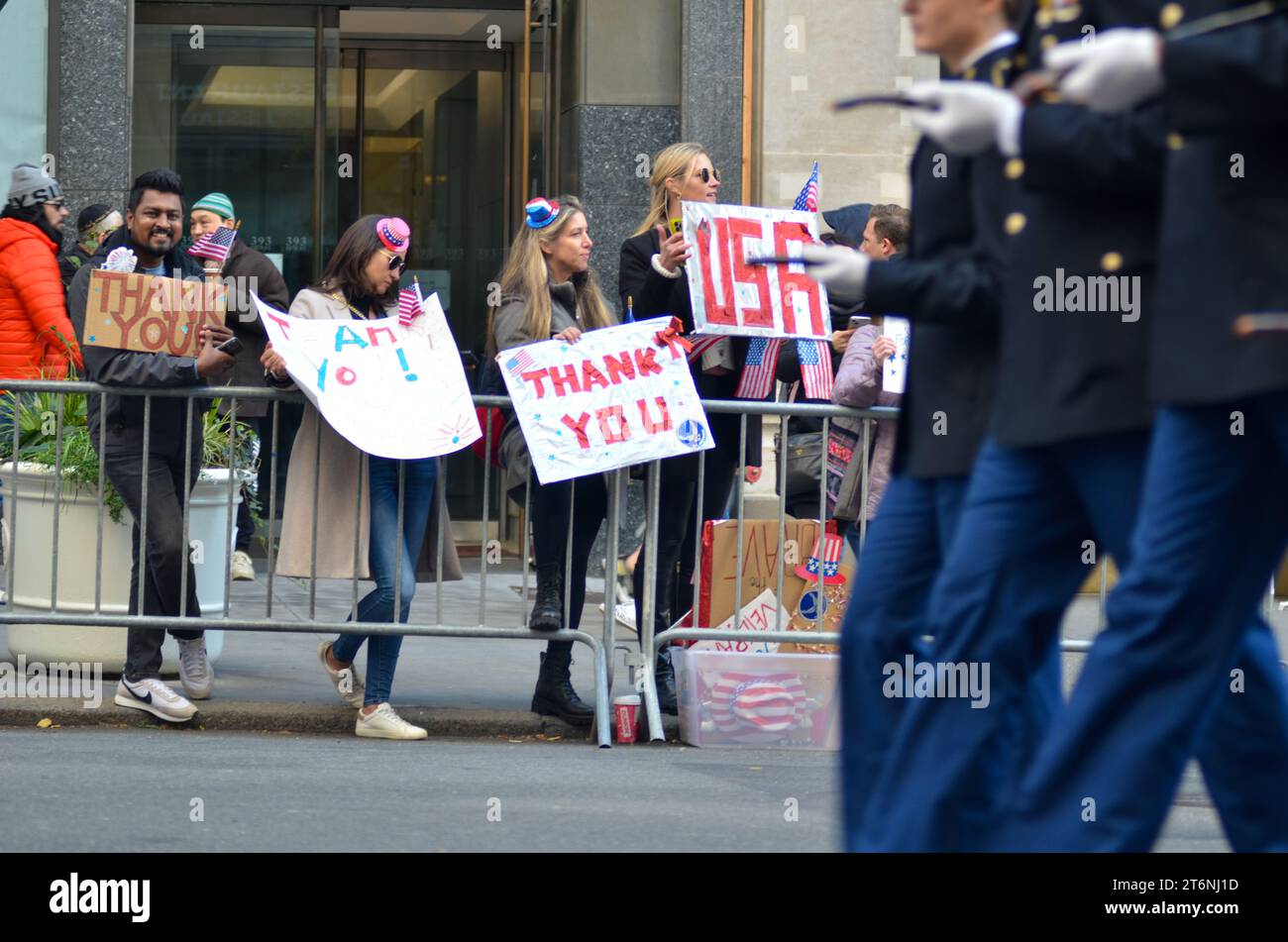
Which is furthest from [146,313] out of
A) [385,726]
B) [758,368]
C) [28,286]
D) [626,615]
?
[626,615]

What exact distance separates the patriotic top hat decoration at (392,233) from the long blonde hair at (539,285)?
1.41 ft

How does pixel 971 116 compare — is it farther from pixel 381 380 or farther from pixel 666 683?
pixel 666 683

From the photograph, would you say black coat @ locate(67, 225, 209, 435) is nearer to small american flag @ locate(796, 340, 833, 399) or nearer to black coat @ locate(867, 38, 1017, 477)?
small american flag @ locate(796, 340, 833, 399)

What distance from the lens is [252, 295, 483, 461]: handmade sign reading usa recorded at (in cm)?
742

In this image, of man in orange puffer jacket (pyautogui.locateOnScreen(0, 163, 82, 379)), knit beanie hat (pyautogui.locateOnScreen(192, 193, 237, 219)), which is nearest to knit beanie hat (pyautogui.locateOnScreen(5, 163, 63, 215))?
man in orange puffer jacket (pyautogui.locateOnScreen(0, 163, 82, 379))

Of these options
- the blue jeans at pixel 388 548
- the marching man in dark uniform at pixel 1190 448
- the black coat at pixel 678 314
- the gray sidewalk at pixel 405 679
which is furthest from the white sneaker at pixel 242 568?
the marching man in dark uniform at pixel 1190 448

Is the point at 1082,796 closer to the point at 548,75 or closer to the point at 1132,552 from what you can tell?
the point at 1132,552

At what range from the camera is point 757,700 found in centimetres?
753

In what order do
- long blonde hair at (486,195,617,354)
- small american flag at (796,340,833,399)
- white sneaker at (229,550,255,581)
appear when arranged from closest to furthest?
1. long blonde hair at (486,195,617,354)
2. small american flag at (796,340,833,399)
3. white sneaker at (229,550,255,581)

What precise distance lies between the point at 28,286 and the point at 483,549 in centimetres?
320

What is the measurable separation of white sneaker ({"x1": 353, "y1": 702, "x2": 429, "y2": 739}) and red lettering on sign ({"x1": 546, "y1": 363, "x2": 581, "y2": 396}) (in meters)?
1.36

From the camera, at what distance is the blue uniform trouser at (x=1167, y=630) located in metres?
3.25

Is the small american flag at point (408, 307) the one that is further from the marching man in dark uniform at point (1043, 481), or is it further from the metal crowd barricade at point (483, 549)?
the marching man in dark uniform at point (1043, 481)

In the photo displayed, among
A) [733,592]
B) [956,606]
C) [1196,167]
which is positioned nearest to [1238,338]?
[1196,167]
